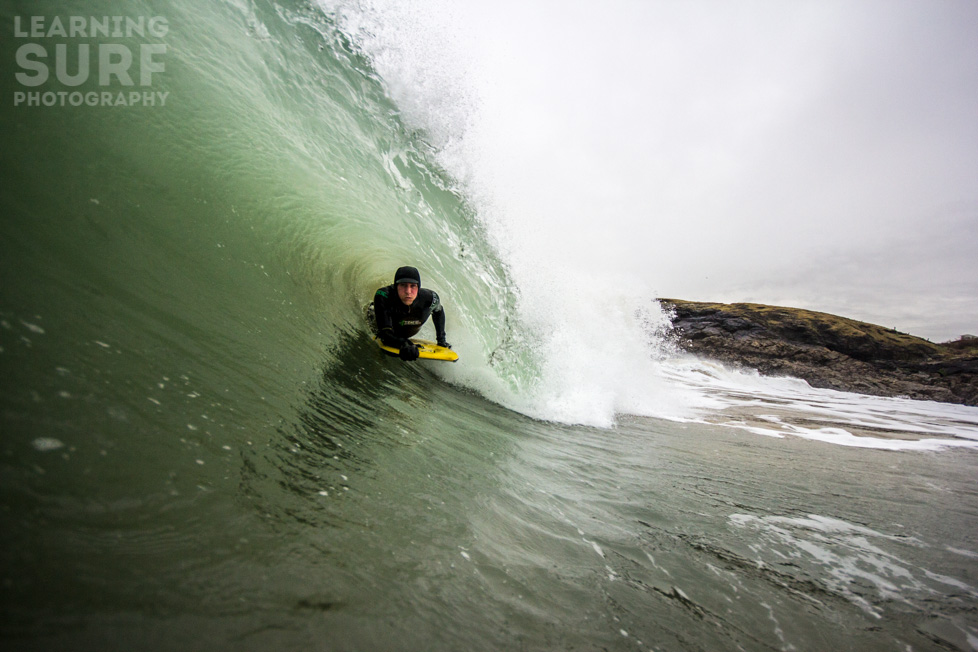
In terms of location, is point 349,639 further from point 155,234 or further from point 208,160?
point 208,160

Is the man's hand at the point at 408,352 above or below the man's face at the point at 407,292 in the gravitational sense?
below

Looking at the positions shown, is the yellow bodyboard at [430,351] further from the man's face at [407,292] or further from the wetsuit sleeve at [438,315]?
the man's face at [407,292]

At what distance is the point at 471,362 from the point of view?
6.14 meters

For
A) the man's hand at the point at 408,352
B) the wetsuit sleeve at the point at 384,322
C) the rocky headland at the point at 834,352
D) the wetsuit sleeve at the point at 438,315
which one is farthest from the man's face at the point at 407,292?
the rocky headland at the point at 834,352

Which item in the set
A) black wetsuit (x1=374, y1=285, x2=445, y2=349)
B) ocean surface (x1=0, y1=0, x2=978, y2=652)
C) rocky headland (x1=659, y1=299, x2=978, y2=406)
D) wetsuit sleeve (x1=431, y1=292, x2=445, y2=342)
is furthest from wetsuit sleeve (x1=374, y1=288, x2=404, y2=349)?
rocky headland (x1=659, y1=299, x2=978, y2=406)

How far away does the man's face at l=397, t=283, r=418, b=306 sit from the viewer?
442 centimetres

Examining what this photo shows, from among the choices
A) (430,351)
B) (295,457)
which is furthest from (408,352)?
(295,457)

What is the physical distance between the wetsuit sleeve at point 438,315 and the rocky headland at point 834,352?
35000mm

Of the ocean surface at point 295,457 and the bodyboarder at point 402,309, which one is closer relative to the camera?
the ocean surface at point 295,457

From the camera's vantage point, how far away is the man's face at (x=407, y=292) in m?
4.42

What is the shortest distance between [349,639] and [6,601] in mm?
779

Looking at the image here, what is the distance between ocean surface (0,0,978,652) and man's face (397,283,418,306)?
2.25 feet

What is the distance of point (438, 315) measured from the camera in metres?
5.14

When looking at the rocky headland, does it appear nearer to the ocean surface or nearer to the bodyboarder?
the ocean surface
